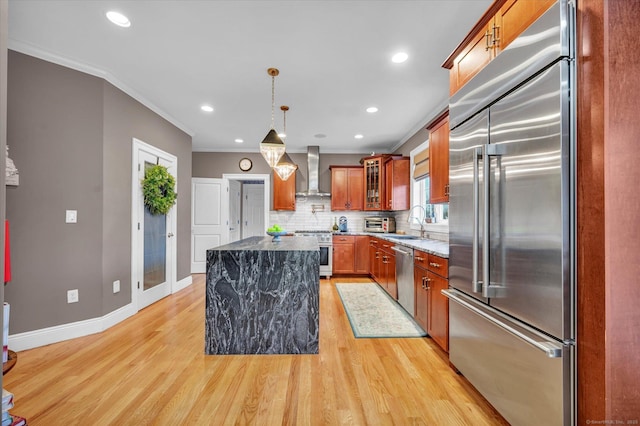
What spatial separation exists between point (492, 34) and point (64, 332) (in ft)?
13.8

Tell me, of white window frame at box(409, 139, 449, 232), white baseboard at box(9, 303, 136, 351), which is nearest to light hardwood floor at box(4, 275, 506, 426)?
white baseboard at box(9, 303, 136, 351)

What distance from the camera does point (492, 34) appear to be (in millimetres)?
1754

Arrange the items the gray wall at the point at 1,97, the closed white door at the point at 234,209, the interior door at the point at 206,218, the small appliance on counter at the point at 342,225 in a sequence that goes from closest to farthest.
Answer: the gray wall at the point at 1,97 → the interior door at the point at 206,218 → the small appliance on counter at the point at 342,225 → the closed white door at the point at 234,209

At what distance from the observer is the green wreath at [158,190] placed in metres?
3.72

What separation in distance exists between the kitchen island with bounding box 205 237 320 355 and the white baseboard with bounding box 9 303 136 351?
1357 mm

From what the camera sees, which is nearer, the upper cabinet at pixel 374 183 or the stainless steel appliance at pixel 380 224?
the upper cabinet at pixel 374 183

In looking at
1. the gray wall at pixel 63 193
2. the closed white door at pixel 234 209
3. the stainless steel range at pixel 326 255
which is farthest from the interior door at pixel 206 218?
the gray wall at pixel 63 193

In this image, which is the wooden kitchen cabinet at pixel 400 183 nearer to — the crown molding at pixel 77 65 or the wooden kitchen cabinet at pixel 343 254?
the wooden kitchen cabinet at pixel 343 254

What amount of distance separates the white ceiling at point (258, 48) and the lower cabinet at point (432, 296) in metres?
1.86

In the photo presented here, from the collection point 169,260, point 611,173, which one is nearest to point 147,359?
point 169,260

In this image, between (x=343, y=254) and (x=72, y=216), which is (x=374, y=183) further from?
(x=72, y=216)

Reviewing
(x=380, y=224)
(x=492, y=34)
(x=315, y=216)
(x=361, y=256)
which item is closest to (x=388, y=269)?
(x=361, y=256)

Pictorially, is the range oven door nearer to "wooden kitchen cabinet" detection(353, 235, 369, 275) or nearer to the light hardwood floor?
"wooden kitchen cabinet" detection(353, 235, 369, 275)

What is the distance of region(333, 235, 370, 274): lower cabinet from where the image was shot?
18.3 ft
